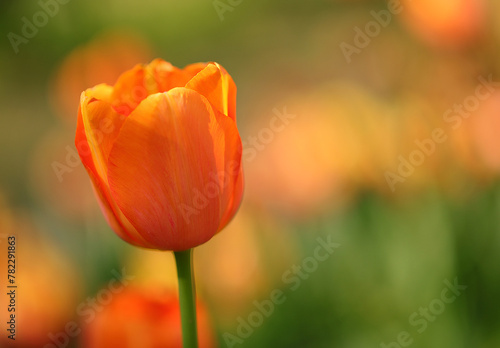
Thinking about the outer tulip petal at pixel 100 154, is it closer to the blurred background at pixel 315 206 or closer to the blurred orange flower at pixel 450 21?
the blurred background at pixel 315 206

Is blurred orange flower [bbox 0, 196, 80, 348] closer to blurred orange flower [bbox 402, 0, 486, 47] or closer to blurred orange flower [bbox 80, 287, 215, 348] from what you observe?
blurred orange flower [bbox 80, 287, 215, 348]

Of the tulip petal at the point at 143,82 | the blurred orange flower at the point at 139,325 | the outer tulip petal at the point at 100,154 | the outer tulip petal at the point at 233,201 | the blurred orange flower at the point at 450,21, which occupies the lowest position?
the blurred orange flower at the point at 139,325

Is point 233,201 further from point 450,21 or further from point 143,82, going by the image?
point 450,21

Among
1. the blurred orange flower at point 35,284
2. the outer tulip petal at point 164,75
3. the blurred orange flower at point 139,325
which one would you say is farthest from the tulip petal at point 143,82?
the blurred orange flower at point 35,284

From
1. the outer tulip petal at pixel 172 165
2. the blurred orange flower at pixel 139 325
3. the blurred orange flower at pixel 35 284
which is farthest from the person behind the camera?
the blurred orange flower at pixel 35 284

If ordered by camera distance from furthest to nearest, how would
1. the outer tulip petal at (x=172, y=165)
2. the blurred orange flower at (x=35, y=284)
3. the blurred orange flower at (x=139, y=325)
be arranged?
1. the blurred orange flower at (x=35, y=284)
2. the blurred orange flower at (x=139, y=325)
3. the outer tulip petal at (x=172, y=165)

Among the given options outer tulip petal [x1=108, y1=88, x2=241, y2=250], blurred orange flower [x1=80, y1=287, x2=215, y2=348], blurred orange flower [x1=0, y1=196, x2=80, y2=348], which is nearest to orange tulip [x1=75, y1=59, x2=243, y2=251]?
outer tulip petal [x1=108, y1=88, x2=241, y2=250]

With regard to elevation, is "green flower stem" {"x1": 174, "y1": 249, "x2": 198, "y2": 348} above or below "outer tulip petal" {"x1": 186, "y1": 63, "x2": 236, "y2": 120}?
below
